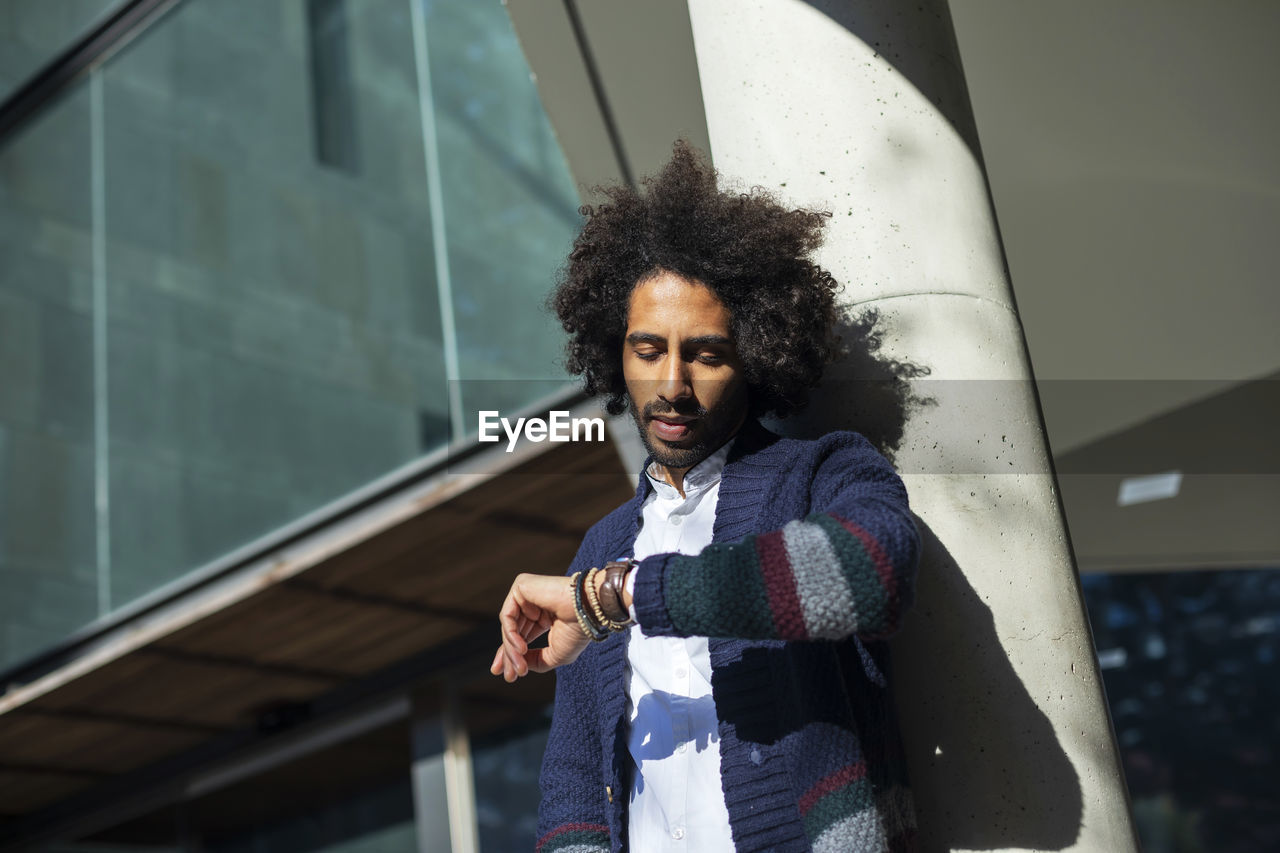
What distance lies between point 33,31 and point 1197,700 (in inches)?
337

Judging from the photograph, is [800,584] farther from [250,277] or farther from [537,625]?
[250,277]

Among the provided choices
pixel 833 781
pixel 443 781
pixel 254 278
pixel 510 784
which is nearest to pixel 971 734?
pixel 833 781

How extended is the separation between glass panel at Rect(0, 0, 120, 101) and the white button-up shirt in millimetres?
8555

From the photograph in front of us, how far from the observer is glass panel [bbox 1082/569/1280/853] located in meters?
5.97

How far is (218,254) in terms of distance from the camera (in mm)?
8281

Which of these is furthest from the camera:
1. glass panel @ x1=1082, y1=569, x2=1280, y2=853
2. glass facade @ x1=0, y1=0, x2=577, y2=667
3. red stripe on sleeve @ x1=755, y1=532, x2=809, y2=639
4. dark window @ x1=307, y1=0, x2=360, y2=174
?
dark window @ x1=307, y1=0, x2=360, y2=174

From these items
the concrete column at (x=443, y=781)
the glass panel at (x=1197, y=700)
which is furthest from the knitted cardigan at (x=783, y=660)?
the concrete column at (x=443, y=781)

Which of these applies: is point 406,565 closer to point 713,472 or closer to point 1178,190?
point 1178,190

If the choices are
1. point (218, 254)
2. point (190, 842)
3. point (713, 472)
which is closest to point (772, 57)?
point (713, 472)

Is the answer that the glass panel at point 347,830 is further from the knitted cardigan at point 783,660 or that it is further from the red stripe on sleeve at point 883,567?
the red stripe on sleeve at point 883,567

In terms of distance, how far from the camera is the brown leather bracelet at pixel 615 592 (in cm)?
186

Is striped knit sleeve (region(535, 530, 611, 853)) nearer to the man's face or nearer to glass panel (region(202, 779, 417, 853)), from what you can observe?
the man's face

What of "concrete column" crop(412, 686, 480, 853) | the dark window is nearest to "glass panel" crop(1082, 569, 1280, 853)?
"concrete column" crop(412, 686, 480, 853)

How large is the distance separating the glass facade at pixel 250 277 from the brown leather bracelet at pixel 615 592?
4156 millimetres
